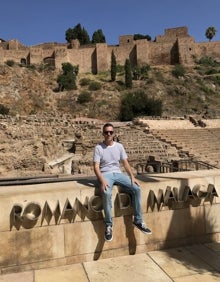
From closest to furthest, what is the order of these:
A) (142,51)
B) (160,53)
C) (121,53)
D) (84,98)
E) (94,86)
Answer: (84,98) → (94,86) → (142,51) → (121,53) → (160,53)

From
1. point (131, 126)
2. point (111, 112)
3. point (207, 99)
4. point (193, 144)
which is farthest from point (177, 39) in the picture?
point (193, 144)

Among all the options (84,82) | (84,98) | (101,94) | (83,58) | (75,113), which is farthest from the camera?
(83,58)

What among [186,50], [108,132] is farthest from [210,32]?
[108,132]

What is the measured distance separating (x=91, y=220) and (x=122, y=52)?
2252 inches

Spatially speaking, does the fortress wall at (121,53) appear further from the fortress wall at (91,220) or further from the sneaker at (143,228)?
the sneaker at (143,228)

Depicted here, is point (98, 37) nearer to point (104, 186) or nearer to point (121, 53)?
point (121, 53)

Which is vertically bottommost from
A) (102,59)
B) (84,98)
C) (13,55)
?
(84,98)

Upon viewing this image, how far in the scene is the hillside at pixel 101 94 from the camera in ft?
124

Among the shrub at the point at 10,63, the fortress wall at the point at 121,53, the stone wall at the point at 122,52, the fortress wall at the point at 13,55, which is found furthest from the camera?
the fortress wall at the point at 121,53

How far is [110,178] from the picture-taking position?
11.5ft

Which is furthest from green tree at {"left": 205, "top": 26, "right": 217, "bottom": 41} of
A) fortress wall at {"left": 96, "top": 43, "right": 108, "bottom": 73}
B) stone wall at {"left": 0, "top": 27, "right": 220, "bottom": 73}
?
fortress wall at {"left": 96, "top": 43, "right": 108, "bottom": 73}

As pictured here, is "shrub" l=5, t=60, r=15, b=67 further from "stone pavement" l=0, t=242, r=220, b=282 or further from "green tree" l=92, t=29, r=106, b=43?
"stone pavement" l=0, t=242, r=220, b=282

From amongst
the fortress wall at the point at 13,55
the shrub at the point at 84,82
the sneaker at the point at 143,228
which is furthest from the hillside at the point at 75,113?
the sneaker at the point at 143,228

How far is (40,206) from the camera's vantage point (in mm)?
3219
